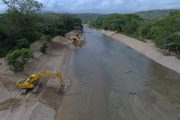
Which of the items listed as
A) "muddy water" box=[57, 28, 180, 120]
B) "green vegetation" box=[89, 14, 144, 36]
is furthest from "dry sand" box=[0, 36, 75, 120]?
"green vegetation" box=[89, 14, 144, 36]

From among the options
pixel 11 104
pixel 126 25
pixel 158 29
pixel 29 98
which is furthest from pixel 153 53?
pixel 126 25

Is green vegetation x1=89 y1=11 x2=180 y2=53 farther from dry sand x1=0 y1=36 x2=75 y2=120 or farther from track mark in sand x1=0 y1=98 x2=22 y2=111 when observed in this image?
track mark in sand x1=0 y1=98 x2=22 y2=111

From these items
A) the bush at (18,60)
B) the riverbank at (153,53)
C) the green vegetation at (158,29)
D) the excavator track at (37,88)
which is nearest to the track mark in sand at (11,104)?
the excavator track at (37,88)

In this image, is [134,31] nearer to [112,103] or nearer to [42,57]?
[42,57]

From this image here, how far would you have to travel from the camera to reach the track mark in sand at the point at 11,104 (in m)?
33.2

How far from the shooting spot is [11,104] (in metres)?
34.2

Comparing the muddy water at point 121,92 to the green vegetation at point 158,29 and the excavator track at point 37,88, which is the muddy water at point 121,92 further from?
the green vegetation at point 158,29

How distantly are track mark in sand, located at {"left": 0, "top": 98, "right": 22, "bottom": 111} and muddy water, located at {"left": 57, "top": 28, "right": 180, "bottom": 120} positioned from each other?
15.2ft

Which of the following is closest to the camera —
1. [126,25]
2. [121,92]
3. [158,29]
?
[121,92]

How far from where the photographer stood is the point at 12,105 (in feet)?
111

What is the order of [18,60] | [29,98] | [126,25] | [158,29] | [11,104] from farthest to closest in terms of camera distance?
[126,25] → [158,29] → [18,60] → [29,98] → [11,104]

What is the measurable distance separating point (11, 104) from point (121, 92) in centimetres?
1450

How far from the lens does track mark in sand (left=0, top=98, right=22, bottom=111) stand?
33.2m

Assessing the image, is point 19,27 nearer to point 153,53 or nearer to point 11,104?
point 153,53
